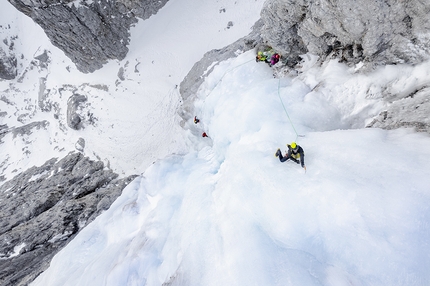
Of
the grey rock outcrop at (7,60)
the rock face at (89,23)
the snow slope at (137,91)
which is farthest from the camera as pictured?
the grey rock outcrop at (7,60)

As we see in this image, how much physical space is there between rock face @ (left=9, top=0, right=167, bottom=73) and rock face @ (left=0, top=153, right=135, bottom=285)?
9.34 metres

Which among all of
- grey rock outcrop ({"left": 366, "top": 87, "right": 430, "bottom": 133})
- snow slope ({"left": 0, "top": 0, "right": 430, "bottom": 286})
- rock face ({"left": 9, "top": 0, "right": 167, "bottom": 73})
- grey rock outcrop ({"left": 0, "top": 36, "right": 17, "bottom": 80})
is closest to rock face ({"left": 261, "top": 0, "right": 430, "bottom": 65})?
snow slope ({"left": 0, "top": 0, "right": 430, "bottom": 286})

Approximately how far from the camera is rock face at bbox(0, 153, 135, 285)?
12430 mm

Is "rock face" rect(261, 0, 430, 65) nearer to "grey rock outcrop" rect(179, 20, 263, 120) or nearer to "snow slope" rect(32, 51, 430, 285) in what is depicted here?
"snow slope" rect(32, 51, 430, 285)

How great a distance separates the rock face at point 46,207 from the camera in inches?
489

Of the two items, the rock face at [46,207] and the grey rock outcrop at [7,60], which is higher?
the grey rock outcrop at [7,60]

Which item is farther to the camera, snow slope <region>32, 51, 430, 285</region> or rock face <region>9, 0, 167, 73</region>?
rock face <region>9, 0, 167, 73</region>

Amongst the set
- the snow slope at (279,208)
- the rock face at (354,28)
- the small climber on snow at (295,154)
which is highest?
the rock face at (354,28)

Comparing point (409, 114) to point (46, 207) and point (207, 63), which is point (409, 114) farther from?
point (46, 207)

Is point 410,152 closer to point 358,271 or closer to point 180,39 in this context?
point 358,271

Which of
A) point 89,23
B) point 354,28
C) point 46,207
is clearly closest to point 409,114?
point 354,28

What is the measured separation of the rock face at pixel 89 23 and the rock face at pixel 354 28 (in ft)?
50.0

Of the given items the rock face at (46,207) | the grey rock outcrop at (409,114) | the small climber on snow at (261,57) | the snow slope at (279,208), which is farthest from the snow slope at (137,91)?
the grey rock outcrop at (409,114)

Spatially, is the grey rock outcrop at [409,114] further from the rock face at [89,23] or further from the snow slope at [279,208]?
the rock face at [89,23]
